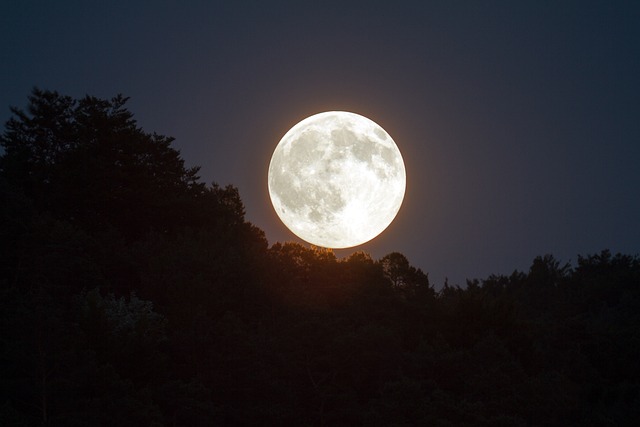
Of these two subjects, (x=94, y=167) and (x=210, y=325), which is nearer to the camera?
(x=210, y=325)

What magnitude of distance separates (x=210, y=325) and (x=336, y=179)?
10.2 meters

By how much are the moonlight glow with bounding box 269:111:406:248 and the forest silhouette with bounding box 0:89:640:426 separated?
8.79 feet

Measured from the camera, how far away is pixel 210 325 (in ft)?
106

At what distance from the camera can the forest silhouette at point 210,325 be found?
2567cm

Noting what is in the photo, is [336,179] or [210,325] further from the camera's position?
[336,179]

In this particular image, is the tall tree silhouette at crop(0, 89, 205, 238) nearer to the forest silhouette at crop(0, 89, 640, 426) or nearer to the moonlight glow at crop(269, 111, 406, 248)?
the forest silhouette at crop(0, 89, 640, 426)

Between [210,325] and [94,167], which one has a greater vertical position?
[94,167]

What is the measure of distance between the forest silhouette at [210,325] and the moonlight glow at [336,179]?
105 inches

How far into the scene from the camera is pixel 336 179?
3878cm

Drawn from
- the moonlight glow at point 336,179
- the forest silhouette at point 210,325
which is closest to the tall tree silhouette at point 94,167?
the forest silhouette at point 210,325

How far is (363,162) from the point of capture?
129 ft

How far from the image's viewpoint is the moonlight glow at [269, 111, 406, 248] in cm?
3894

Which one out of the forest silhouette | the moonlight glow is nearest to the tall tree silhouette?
the forest silhouette

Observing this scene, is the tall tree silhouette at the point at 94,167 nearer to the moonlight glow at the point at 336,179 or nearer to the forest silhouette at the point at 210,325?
the forest silhouette at the point at 210,325
